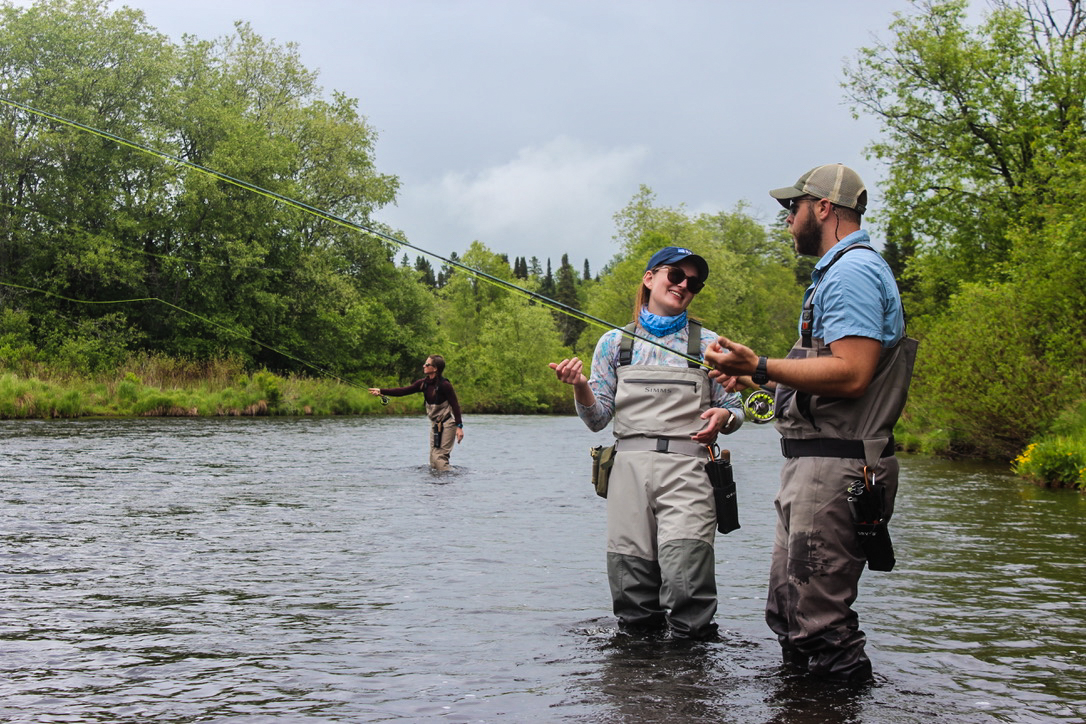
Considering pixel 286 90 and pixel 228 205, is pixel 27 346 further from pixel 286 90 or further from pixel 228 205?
pixel 286 90

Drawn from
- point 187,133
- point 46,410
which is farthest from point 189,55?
point 46,410

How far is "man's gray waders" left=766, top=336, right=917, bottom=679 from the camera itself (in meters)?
4.15

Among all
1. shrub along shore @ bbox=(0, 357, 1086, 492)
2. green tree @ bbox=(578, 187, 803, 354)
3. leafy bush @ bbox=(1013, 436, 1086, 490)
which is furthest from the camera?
green tree @ bbox=(578, 187, 803, 354)

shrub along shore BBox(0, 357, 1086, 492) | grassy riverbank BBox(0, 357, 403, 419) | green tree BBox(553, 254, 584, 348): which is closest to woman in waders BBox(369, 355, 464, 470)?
shrub along shore BBox(0, 357, 1086, 492)

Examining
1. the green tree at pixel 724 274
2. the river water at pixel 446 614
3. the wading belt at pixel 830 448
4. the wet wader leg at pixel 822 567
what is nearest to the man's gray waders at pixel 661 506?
the river water at pixel 446 614

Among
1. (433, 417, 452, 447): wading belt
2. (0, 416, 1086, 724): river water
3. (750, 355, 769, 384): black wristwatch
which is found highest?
(750, 355, 769, 384): black wristwatch

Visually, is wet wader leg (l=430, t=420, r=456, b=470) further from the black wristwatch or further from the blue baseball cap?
the black wristwatch

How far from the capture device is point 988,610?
6.66 meters

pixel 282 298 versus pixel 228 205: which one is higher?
pixel 228 205

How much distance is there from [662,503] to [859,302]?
65.1 inches

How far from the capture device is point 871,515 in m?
Answer: 4.11

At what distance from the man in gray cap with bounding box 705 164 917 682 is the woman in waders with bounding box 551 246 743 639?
0.82 m

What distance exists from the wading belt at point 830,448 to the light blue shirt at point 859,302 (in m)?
0.39

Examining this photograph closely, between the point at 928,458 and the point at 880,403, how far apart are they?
19.6m
